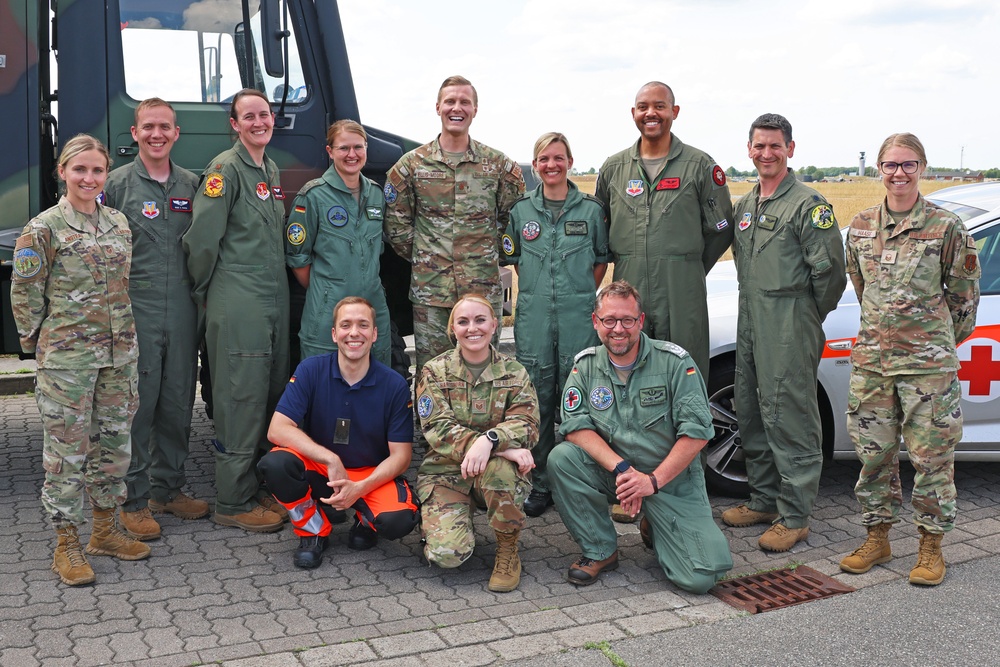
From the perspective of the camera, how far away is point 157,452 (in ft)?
14.8

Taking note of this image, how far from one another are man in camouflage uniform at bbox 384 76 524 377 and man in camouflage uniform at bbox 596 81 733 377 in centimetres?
62

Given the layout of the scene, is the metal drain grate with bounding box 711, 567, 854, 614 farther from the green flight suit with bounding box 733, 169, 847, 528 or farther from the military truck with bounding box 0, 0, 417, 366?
the military truck with bounding box 0, 0, 417, 366

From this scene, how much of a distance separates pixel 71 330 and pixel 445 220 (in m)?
1.72

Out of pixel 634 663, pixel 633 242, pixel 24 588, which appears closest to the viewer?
pixel 634 663

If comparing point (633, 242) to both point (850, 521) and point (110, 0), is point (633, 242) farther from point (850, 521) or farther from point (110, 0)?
point (110, 0)

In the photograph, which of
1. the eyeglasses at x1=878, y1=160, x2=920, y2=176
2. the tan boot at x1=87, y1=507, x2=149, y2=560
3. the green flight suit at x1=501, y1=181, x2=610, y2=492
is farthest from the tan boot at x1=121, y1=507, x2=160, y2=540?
the eyeglasses at x1=878, y1=160, x2=920, y2=176

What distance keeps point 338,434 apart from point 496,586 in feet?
3.14

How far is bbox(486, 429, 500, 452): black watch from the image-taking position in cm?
389

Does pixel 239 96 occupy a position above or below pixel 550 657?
above

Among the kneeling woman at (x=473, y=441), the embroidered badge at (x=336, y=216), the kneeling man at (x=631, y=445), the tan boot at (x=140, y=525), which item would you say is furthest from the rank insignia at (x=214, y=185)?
the kneeling man at (x=631, y=445)

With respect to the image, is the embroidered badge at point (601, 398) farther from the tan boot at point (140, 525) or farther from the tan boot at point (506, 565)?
the tan boot at point (140, 525)

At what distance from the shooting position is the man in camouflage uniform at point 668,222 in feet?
14.5

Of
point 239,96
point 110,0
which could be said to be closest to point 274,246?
point 239,96

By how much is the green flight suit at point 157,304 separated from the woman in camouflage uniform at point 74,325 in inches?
10.4
